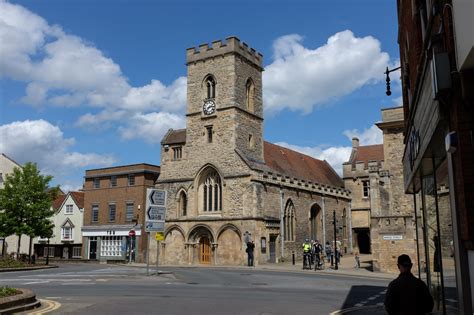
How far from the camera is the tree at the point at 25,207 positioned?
125 feet

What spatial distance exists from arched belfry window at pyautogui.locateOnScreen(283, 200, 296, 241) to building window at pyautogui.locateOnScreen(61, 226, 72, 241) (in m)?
24.4

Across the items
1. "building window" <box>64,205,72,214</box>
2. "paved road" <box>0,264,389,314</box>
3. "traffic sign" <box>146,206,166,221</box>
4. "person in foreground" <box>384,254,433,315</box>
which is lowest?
"paved road" <box>0,264,389,314</box>

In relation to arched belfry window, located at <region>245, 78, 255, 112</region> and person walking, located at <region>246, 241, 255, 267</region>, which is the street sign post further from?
arched belfry window, located at <region>245, 78, 255, 112</region>

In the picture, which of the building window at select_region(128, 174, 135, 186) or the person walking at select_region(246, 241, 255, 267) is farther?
the building window at select_region(128, 174, 135, 186)

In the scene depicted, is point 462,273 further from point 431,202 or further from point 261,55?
point 261,55

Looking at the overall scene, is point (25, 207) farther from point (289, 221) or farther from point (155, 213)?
point (289, 221)

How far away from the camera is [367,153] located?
54.8 m

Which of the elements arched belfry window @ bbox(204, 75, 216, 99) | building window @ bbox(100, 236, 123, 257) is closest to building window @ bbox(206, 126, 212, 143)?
arched belfry window @ bbox(204, 75, 216, 99)

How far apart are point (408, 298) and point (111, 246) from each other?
44.1m

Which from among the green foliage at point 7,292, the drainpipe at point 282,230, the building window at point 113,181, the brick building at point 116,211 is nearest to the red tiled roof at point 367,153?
the drainpipe at point 282,230

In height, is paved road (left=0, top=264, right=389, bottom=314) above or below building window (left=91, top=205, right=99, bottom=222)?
below

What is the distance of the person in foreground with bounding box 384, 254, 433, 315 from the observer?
18.6 feet

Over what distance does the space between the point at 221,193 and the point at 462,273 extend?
32.6 meters

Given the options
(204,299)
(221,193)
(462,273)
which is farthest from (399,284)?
(221,193)
